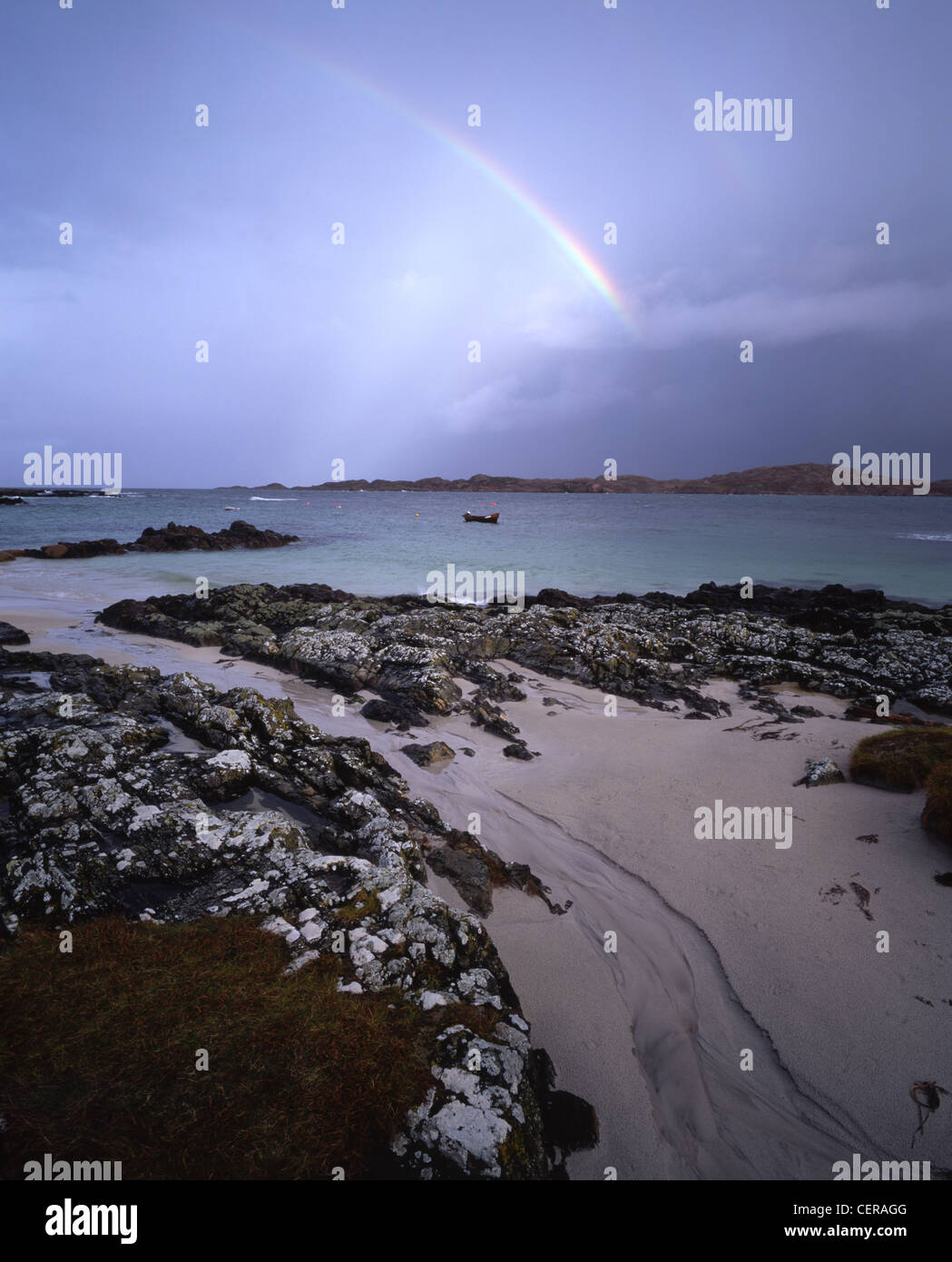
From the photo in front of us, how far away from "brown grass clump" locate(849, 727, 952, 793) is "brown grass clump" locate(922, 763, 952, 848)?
20.0 inches

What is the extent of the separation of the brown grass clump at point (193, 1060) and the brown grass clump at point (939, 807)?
5.95m

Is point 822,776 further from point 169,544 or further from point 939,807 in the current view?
point 169,544

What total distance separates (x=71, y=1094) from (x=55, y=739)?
431 centimetres

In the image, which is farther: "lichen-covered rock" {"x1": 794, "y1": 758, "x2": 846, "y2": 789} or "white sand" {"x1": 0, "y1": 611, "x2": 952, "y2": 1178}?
"lichen-covered rock" {"x1": 794, "y1": 758, "x2": 846, "y2": 789}

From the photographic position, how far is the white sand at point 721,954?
385cm

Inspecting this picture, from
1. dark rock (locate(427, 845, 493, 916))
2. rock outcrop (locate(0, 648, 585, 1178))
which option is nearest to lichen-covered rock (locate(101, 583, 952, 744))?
rock outcrop (locate(0, 648, 585, 1178))

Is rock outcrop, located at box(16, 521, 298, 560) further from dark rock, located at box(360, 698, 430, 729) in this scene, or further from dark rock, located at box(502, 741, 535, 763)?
dark rock, located at box(502, 741, 535, 763)

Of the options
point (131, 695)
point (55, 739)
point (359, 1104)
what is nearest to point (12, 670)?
point (131, 695)

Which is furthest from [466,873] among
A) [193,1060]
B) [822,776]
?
[822,776]

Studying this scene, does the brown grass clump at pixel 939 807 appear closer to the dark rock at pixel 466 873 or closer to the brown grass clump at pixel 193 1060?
the dark rock at pixel 466 873

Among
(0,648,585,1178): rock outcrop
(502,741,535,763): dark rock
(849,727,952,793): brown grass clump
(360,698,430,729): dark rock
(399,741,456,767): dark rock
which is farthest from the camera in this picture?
(360,698,430,729): dark rock

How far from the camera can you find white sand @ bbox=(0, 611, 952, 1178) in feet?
12.6
